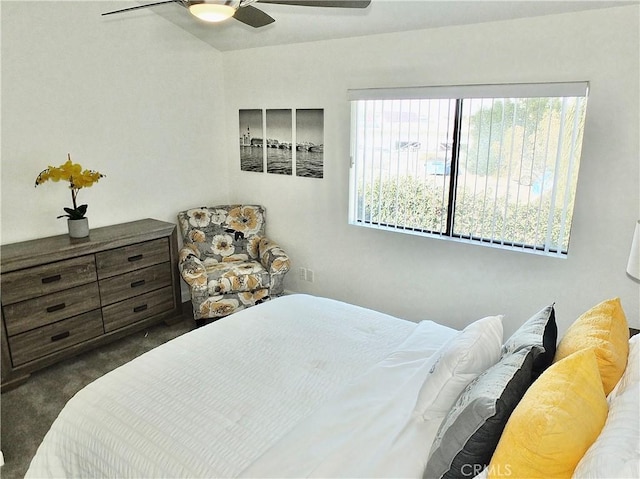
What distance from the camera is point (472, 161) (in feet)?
10.1

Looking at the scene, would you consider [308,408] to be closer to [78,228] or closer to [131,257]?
[131,257]

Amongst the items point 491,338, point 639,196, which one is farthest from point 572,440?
point 639,196

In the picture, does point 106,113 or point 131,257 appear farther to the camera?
point 106,113

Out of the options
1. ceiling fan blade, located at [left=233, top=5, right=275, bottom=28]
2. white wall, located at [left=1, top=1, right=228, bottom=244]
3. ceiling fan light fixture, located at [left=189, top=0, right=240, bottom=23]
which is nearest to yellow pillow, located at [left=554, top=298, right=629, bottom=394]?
ceiling fan light fixture, located at [left=189, top=0, right=240, bottom=23]

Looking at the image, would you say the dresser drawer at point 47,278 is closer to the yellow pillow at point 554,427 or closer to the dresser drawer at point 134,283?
the dresser drawer at point 134,283

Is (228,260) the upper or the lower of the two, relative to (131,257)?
lower

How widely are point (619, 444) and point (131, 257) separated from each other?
10.4 ft

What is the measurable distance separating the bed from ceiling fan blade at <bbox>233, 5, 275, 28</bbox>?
61.6 inches

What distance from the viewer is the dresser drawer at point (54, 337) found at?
2.87 meters

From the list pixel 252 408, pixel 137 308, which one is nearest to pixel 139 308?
pixel 137 308

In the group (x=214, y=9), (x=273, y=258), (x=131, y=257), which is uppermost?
(x=214, y=9)

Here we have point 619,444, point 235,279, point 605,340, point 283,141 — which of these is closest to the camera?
point 619,444

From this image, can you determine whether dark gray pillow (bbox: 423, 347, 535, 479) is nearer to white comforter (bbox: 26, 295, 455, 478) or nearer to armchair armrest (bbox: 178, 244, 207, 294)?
white comforter (bbox: 26, 295, 455, 478)

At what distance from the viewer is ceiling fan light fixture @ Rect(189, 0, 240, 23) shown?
170cm
